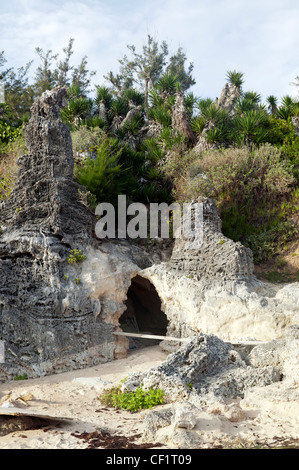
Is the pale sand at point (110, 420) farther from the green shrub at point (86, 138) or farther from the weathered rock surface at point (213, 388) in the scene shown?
the green shrub at point (86, 138)

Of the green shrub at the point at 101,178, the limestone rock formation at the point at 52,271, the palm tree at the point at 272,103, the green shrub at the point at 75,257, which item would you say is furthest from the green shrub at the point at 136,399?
the palm tree at the point at 272,103

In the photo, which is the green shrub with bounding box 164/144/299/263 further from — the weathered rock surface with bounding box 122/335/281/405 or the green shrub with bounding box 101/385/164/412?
the green shrub with bounding box 101/385/164/412

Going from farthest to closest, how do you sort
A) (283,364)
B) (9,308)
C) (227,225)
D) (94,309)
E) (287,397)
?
(227,225)
(94,309)
(9,308)
(283,364)
(287,397)

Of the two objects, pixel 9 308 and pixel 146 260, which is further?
pixel 146 260

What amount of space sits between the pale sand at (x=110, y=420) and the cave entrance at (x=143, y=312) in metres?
3.64

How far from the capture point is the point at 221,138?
1473 cm

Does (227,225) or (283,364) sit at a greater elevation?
(227,225)

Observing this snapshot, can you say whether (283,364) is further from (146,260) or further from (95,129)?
(95,129)

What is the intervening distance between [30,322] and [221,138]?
8.95 metres

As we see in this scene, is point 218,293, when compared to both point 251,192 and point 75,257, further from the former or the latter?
point 251,192

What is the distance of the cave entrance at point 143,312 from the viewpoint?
11734 millimetres

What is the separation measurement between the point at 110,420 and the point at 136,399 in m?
0.65

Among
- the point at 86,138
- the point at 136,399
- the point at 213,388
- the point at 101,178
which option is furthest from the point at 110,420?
the point at 86,138
